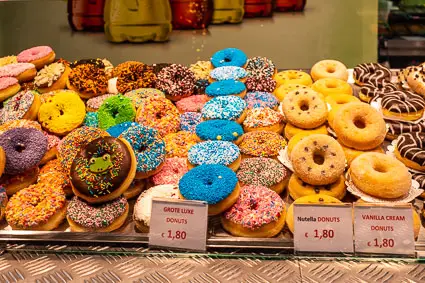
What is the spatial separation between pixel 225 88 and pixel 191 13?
0.63 metres

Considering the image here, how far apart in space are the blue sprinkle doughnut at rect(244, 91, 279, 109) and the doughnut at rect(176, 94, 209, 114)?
0.30 metres

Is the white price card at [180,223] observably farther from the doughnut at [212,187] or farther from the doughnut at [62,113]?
the doughnut at [62,113]

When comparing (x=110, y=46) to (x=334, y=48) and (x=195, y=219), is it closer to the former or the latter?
(x=334, y=48)

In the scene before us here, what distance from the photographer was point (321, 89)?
299 centimetres

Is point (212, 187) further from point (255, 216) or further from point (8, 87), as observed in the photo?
point (8, 87)

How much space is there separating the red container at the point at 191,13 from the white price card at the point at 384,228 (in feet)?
6.39

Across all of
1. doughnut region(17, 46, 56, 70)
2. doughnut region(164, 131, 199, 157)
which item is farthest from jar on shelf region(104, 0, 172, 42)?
doughnut region(164, 131, 199, 157)

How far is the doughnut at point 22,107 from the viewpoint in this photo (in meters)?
2.70

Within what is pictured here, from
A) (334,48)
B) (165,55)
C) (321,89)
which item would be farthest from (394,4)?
(165,55)

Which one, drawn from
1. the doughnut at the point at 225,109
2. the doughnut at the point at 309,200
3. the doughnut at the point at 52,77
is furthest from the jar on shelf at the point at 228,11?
the doughnut at the point at 309,200

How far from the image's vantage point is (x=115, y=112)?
271cm

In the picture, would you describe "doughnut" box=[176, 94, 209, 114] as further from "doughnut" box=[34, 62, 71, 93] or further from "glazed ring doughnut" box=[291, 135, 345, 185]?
"glazed ring doughnut" box=[291, 135, 345, 185]

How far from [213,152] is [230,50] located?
1341 mm

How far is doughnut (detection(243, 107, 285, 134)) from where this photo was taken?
2.68 m
